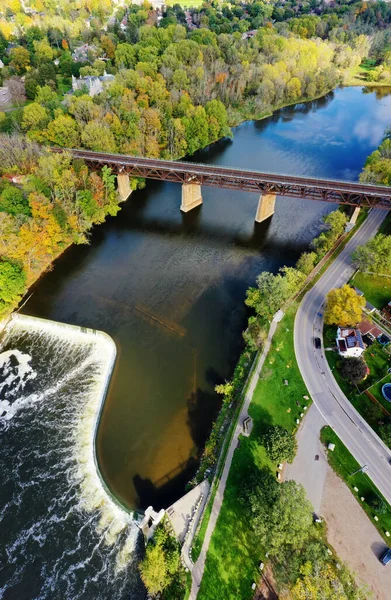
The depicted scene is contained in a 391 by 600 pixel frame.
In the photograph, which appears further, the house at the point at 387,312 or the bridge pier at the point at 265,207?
the bridge pier at the point at 265,207

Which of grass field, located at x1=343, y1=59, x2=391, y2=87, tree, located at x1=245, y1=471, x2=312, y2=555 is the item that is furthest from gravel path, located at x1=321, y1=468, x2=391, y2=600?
grass field, located at x1=343, y1=59, x2=391, y2=87

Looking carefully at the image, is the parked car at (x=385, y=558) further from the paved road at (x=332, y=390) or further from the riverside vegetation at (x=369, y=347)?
the riverside vegetation at (x=369, y=347)

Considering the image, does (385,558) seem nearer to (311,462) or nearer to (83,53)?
(311,462)

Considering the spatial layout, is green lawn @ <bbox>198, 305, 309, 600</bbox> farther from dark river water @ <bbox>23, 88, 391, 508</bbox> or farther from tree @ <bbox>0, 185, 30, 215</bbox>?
tree @ <bbox>0, 185, 30, 215</bbox>

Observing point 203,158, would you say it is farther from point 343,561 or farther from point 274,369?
point 343,561

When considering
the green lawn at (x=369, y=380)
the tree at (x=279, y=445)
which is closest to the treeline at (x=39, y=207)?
the tree at (x=279, y=445)

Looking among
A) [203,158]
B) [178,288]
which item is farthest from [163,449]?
[203,158]

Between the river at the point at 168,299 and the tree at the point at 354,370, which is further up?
the tree at the point at 354,370

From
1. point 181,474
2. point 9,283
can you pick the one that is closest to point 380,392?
point 181,474
